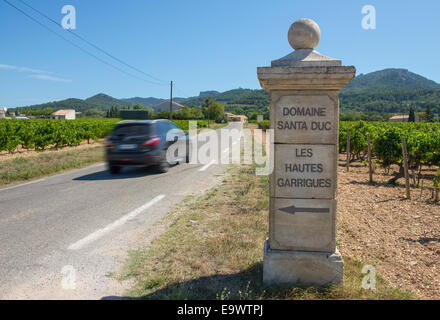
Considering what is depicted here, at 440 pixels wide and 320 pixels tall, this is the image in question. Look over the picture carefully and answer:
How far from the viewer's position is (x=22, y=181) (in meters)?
9.34

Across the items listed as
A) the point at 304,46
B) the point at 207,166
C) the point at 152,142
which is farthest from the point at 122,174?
the point at 304,46

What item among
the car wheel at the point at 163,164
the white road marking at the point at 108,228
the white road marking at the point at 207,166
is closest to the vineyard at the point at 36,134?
the car wheel at the point at 163,164

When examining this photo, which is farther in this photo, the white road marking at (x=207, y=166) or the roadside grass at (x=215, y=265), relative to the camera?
the white road marking at (x=207, y=166)

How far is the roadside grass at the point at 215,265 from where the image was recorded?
2984mm

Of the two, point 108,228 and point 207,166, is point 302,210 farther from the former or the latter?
point 207,166

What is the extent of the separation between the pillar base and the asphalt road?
1.45 m

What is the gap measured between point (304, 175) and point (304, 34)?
1.37 m
